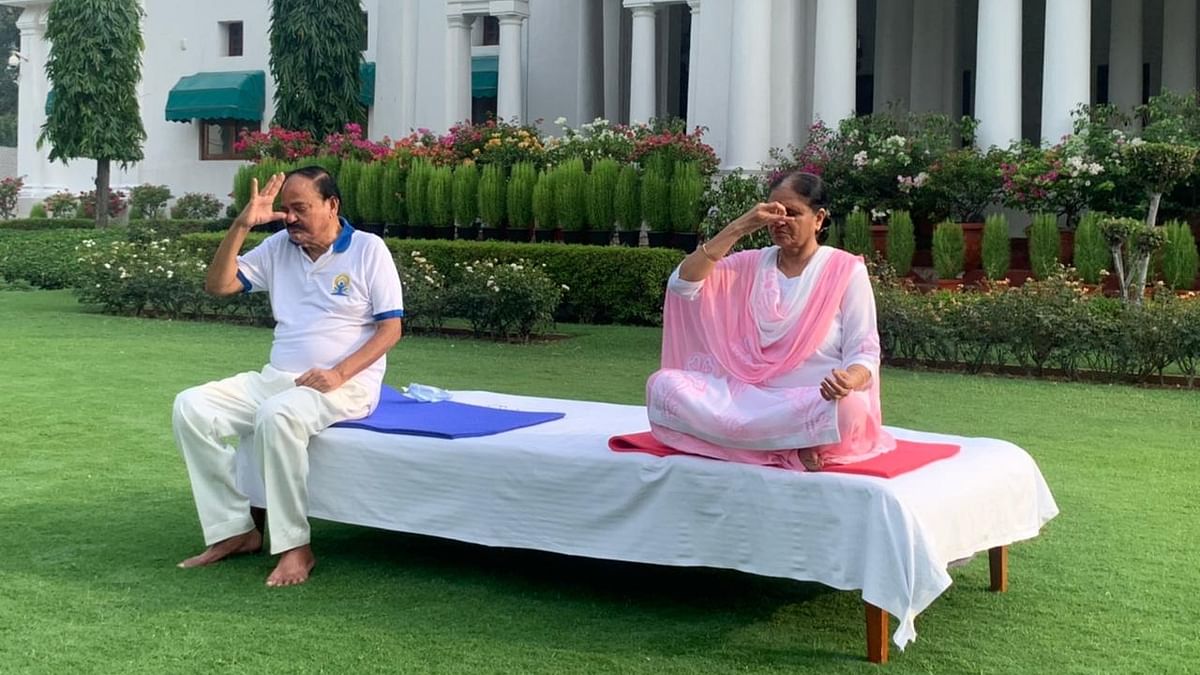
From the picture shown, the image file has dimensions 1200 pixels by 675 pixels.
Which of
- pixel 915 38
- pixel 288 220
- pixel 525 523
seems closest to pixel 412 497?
pixel 525 523

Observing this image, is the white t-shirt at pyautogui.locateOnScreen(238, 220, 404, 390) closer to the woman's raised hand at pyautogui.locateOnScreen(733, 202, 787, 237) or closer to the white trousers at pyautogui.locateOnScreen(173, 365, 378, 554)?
the white trousers at pyautogui.locateOnScreen(173, 365, 378, 554)

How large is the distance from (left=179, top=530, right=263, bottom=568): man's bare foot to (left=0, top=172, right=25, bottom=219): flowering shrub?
34.3 m

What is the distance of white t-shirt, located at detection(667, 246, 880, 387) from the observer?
4.84m

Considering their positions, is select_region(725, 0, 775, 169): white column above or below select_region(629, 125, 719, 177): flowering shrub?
above

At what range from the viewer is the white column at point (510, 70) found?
25094mm

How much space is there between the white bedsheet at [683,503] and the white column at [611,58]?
2078 cm

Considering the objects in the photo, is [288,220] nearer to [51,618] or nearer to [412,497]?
[412,497]

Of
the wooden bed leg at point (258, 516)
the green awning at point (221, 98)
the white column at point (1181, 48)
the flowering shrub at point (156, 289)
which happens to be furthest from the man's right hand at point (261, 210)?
the green awning at point (221, 98)

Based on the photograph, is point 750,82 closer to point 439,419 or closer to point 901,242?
point 901,242

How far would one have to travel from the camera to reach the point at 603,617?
16.1 ft

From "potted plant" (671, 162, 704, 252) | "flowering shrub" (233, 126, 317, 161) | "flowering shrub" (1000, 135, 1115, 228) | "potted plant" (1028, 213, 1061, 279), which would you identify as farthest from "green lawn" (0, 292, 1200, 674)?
"flowering shrub" (233, 126, 317, 161)

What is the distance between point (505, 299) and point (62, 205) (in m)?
23.1

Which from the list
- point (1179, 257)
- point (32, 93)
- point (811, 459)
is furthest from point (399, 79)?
point (811, 459)

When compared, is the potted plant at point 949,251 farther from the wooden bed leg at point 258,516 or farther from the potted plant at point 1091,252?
the wooden bed leg at point 258,516
